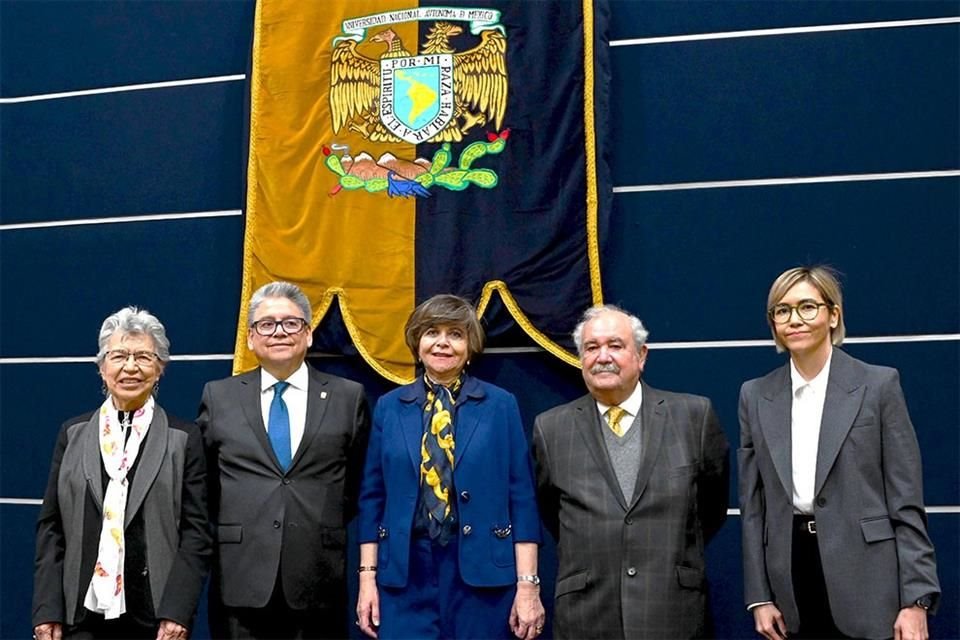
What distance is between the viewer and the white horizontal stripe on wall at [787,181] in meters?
3.56

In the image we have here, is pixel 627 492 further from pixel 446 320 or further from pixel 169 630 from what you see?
pixel 169 630

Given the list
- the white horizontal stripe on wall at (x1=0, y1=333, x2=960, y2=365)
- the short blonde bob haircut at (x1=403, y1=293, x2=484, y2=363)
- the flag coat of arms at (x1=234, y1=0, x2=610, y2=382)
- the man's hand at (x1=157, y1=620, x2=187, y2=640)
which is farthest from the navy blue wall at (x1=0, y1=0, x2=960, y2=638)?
the man's hand at (x1=157, y1=620, x2=187, y2=640)

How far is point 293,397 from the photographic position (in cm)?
299

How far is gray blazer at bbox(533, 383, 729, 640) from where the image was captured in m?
2.64

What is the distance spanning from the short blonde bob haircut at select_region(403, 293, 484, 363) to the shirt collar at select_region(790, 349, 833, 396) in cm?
84

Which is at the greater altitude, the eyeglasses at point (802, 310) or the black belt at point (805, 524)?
the eyeglasses at point (802, 310)

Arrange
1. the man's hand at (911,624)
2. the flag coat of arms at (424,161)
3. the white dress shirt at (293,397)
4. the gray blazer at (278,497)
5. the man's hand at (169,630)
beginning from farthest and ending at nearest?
1. the flag coat of arms at (424,161)
2. the white dress shirt at (293,397)
3. the gray blazer at (278,497)
4. the man's hand at (169,630)
5. the man's hand at (911,624)

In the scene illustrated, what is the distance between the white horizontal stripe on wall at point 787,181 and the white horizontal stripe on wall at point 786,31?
499 mm

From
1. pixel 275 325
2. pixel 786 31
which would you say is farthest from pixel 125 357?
pixel 786 31

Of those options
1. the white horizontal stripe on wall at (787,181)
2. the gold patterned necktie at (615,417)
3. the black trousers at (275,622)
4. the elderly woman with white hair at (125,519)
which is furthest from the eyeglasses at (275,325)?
the white horizontal stripe on wall at (787,181)

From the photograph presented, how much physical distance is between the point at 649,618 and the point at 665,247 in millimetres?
1498

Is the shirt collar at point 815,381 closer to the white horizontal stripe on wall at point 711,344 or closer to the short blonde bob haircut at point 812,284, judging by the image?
the short blonde bob haircut at point 812,284

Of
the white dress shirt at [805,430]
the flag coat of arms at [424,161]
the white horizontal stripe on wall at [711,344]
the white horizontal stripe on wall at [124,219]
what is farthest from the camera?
the white horizontal stripe on wall at [124,219]

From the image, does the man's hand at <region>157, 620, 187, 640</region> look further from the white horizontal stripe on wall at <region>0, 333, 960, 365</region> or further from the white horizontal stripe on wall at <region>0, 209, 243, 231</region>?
the white horizontal stripe on wall at <region>0, 209, 243, 231</region>
